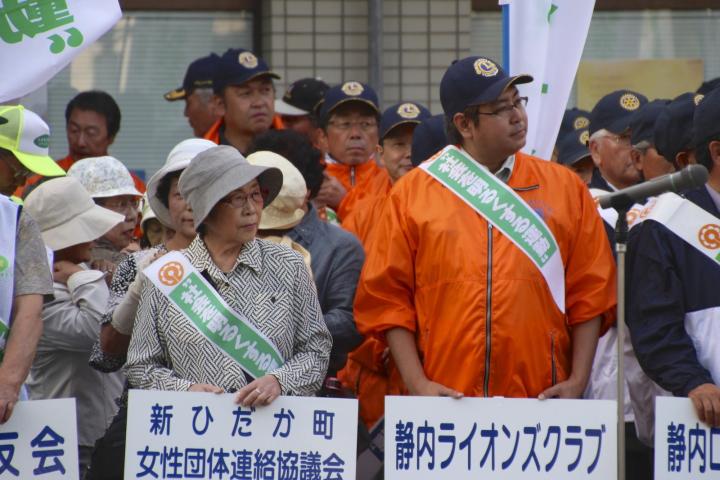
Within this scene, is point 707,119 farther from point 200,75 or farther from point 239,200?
point 200,75

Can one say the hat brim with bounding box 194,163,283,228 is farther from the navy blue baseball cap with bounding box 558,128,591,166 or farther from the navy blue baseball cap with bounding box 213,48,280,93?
the navy blue baseball cap with bounding box 558,128,591,166

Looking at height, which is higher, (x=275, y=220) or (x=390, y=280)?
(x=275, y=220)

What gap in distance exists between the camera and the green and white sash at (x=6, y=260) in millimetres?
5453

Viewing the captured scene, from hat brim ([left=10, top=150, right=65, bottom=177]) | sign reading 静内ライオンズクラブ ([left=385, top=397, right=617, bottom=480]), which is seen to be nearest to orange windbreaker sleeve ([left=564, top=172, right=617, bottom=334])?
sign reading 静内ライオンズクラブ ([left=385, top=397, right=617, bottom=480])

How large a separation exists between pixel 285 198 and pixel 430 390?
4.25ft

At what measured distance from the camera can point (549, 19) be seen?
21.7ft

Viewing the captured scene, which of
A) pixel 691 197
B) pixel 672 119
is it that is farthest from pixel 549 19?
pixel 691 197

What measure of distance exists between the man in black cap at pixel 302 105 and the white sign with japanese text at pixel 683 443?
15.5 feet

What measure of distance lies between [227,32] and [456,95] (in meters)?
5.85

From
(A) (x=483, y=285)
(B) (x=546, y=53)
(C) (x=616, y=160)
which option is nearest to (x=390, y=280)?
(A) (x=483, y=285)

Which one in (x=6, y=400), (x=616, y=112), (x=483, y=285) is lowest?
(x=6, y=400)

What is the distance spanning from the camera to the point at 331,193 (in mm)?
8250

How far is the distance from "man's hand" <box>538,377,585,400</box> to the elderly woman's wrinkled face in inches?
51.3

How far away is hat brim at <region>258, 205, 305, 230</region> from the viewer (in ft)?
21.4
